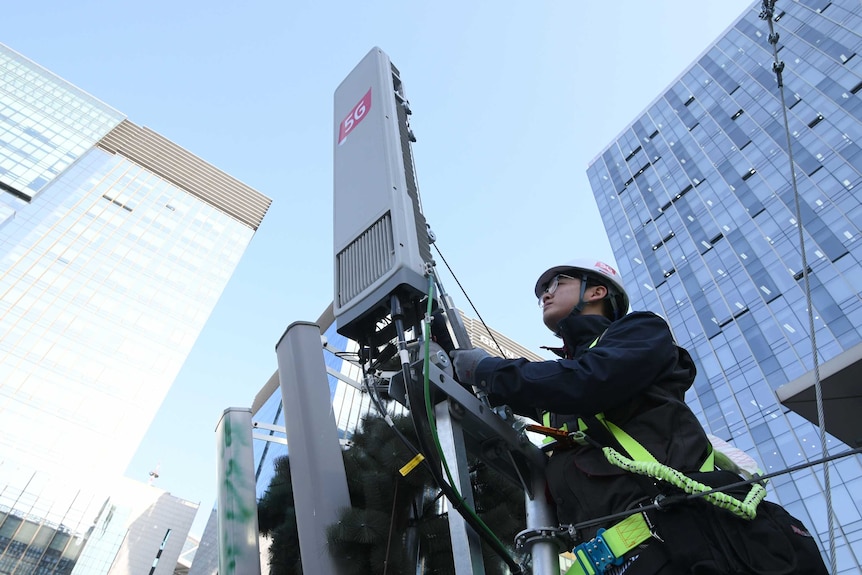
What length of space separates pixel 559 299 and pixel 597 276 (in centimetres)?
25

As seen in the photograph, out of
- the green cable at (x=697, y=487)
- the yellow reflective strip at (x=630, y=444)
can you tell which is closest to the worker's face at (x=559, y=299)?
the yellow reflective strip at (x=630, y=444)

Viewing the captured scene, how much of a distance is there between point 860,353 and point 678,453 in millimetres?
4699

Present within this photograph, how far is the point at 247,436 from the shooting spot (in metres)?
5.56

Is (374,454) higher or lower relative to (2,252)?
lower

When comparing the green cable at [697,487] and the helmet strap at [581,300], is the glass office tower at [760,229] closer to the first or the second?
the helmet strap at [581,300]

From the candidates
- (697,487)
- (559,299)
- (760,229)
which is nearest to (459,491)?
(697,487)

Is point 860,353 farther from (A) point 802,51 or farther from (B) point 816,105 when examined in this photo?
(A) point 802,51

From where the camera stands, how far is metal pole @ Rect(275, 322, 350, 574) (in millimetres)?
4113

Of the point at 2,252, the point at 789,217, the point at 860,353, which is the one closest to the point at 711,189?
the point at 789,217

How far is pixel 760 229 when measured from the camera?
127 ft

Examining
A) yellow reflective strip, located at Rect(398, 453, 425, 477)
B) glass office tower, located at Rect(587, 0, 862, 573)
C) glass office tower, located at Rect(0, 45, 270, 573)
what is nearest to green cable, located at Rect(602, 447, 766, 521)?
yellow reflective strip, located at Rect(398, 453, 425, 477)

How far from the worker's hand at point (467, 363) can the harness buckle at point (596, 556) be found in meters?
0.67

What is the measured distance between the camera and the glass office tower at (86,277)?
152ft

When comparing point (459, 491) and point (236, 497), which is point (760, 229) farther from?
point (459, 491)
